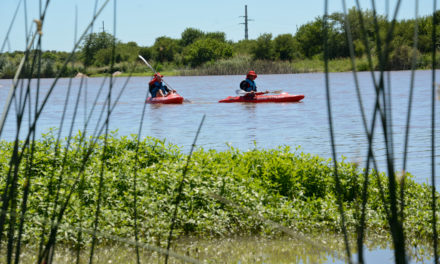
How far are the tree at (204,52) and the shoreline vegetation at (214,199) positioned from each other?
207ft

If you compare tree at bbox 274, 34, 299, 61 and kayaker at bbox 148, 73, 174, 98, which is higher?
tree at bbox 274, 34, 299, 61

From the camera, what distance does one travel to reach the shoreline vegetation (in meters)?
5.54

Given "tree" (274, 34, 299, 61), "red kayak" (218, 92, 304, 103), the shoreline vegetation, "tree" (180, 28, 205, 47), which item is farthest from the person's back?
"tree" (180, 28, 205, 47)

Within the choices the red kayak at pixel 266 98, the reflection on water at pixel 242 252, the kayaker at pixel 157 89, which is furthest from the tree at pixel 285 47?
the reflection on water at pixel 242 252

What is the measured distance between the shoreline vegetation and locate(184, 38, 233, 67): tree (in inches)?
2488

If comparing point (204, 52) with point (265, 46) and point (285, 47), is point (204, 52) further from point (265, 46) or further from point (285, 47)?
point (285, 47)

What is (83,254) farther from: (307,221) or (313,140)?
(313,140)

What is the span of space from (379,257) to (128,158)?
10.8ft

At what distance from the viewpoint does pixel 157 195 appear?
6.01 meters

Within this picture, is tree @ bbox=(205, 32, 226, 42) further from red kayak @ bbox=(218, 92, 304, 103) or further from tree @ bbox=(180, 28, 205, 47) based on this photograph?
red kayak @ bbox=(218, 92, 304, 103)

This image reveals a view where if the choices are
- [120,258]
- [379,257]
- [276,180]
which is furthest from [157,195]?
[379,257]

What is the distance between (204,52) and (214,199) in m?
65.6

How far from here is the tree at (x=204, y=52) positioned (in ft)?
230

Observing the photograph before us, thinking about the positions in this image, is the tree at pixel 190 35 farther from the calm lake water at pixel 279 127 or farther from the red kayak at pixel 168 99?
the red kayak at pixel 168 99
